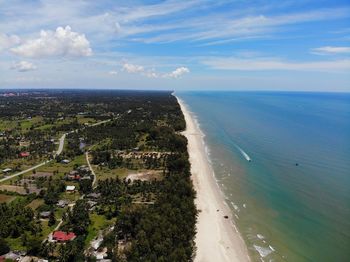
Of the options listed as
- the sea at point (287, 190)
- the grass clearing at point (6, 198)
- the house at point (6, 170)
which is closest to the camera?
the sea at point (287, 190)

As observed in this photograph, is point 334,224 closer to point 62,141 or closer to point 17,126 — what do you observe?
point 62,141

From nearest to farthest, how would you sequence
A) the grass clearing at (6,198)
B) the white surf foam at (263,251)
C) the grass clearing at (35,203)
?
the white surf foam at (263,251) → the grass clearing at (35,203) → the grass clearing at (6,198)

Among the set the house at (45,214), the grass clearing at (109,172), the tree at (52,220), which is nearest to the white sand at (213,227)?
the grass clearing at (109,172)

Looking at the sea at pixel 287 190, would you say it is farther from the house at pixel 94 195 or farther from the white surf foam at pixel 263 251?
the house at pixel 94 195

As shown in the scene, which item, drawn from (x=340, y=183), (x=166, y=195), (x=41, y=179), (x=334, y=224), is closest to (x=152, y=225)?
(x=166, y=195)

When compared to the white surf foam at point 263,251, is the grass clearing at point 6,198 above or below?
above

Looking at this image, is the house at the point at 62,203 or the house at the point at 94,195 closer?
the house at the point at 62,203

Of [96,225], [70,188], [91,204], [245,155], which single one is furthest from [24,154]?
[245,155]
